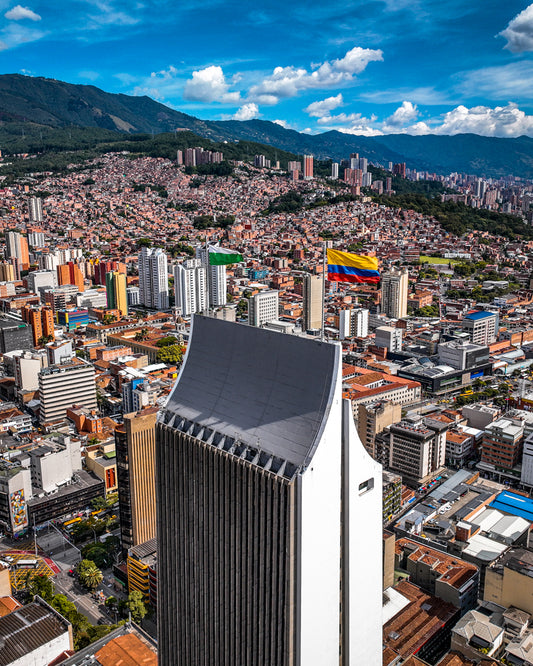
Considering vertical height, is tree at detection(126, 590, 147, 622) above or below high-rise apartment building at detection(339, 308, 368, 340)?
below

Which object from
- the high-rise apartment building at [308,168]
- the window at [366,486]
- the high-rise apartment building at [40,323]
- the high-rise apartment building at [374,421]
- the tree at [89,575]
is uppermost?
the high-rise apartment building at [308,168]

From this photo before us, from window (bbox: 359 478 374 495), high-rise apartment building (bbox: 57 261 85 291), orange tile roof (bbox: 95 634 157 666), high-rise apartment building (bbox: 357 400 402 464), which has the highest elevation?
window (bbox: 359 478 374 495)

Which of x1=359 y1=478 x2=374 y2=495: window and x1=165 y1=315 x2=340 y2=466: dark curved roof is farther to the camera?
x1=359 y1=478 x2=374 y2=495: window

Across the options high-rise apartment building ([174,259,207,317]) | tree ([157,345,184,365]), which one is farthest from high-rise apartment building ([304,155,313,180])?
tree ([157,345,184,365])

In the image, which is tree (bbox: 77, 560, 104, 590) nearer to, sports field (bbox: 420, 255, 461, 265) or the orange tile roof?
the orange tile roof

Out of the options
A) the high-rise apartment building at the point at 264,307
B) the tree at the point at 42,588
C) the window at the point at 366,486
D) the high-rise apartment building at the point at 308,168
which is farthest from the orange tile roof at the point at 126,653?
the high-rise apartment building at the point at 308,168

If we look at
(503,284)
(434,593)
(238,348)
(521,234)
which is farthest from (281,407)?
(521,234)

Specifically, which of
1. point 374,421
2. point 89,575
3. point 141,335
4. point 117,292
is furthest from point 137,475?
point 117,292

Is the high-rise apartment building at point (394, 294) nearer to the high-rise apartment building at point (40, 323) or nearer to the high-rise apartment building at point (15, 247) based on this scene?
the high-rise apartment building at point (40, 323)
